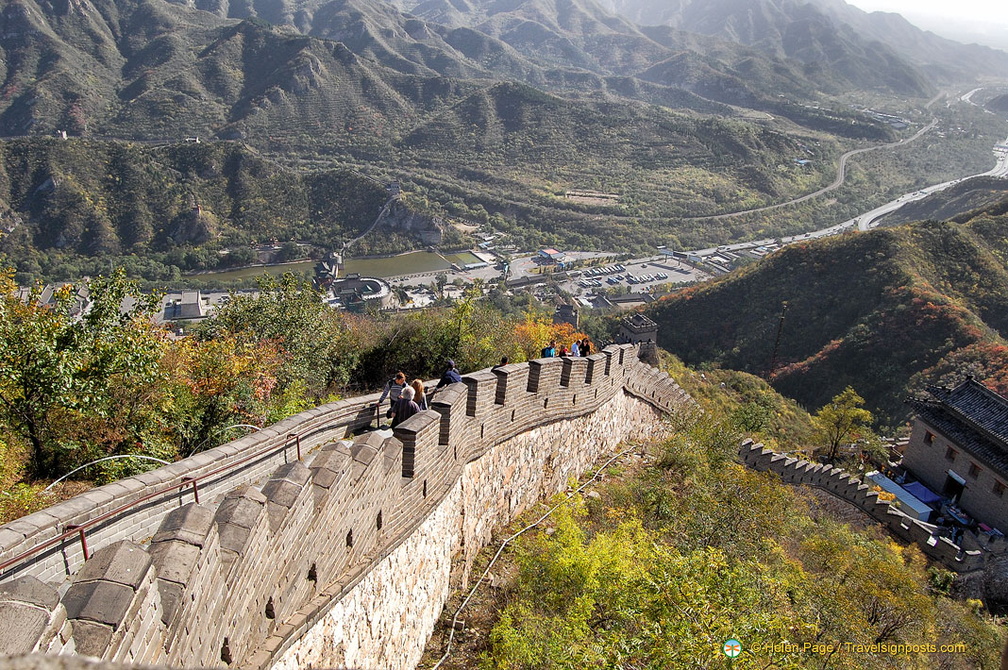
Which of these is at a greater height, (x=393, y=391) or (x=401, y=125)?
(x=393, y=391)

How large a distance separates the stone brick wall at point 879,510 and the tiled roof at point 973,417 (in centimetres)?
283

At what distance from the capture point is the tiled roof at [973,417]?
19797 millimetres

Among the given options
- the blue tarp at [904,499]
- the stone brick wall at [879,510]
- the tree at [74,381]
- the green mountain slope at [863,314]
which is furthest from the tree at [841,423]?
the tree at [74,381]

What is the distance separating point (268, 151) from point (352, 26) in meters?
107

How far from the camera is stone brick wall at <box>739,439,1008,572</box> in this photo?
17.5 metres

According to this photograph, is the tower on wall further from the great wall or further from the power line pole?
the great wall

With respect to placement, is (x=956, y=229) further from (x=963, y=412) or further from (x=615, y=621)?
(x=615, y=621)

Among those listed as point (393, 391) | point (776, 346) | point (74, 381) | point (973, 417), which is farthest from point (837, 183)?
point (74, 381)

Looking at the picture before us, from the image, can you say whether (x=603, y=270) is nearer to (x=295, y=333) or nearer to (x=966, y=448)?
(x=966, y=448)

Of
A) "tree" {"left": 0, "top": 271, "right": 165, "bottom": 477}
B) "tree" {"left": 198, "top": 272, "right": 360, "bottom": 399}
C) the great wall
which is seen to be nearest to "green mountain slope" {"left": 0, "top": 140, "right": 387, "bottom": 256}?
"tree" {"left": 198, "top": 272, "right": 360, "bottom": 399}

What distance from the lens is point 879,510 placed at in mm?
18625

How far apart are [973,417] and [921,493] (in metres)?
3.00

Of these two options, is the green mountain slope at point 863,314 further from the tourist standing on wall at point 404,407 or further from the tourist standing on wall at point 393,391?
the tourist standing on wall at point 404,407

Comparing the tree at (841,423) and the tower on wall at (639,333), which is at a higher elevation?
the tree at (841,423)
